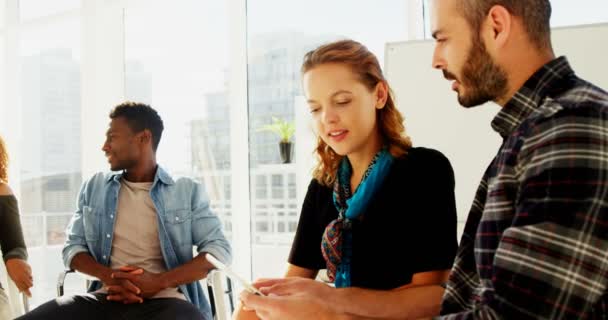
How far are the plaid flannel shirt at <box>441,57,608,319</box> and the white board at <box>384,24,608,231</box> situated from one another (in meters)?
1.95

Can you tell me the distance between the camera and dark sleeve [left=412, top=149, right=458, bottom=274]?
1.33 meters

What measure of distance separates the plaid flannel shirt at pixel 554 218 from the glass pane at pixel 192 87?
338cm

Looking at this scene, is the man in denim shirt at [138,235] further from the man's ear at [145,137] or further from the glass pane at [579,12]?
the glass pane at [579,12]

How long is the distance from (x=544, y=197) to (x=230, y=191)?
3.45 meters

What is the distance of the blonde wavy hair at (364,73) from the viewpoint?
148cm

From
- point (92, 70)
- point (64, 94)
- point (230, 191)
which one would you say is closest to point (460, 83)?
point (230, 191)

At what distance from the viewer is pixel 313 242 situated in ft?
5.21

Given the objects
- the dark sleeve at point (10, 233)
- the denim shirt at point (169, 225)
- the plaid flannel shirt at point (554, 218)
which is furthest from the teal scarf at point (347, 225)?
the dark sleeve at point (10, 233)

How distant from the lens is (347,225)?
145 centimetres

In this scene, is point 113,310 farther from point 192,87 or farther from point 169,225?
point 192,87

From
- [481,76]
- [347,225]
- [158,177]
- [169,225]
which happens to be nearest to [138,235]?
[169,225]

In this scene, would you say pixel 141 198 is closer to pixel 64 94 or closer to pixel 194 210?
pixel 194 210

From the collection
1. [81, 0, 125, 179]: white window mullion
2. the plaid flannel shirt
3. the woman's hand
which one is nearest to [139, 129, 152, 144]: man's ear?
the woman's hand

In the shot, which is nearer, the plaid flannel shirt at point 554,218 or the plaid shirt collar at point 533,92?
the plaid flannel shirt at point 554,218
